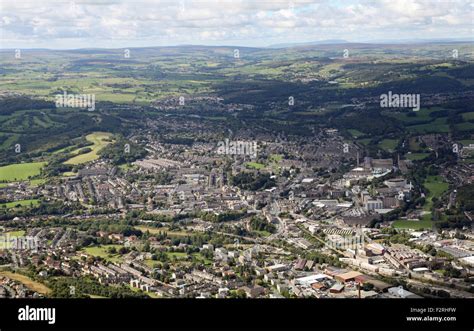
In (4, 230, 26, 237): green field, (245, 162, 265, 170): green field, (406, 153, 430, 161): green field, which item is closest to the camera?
(4, 230, 26, 237): green field

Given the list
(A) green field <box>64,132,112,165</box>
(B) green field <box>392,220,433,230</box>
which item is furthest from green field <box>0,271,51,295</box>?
(A) green field <box>64,132,112,165</box>

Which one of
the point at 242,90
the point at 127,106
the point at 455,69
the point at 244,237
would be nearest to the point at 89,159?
the point at 244,237

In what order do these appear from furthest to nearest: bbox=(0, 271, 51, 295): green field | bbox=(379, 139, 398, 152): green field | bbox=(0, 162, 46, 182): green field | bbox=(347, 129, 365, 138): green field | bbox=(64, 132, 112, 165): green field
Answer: bbox=(347, 129, 365, 138): green field, bbox=(379, 139, 398, 152): green field, bbox=(64, 132, 112, 165): green field, bbox=(0, 162, 46, 182): green field, bbox=(0, 271, 51, 295): green field

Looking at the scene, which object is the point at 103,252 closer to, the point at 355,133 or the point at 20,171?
the point at 20,171

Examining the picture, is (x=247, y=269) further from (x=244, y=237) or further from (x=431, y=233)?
(x=431, y=233)

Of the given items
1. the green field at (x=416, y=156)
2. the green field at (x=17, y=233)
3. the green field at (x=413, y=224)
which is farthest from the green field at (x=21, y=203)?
the green field at (x=416, y=156)

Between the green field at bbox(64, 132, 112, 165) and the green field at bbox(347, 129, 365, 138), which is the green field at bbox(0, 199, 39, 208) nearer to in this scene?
the green field at bbox(64, 132, 112, 165)
